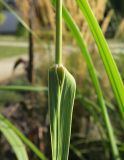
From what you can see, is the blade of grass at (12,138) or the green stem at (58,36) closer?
the green stem at (58,36)

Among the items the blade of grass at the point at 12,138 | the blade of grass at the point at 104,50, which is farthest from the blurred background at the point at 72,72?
the blade of grass at the point at 104,50

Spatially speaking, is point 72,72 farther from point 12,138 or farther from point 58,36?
point 58,36

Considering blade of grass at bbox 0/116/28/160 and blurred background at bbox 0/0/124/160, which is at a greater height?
blade of grass at bbox 0/116/28/160

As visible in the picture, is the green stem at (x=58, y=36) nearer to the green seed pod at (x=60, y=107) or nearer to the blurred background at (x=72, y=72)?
the green seed pod at (x=60, y=107)

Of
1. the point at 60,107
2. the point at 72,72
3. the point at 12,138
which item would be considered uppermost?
the point at 60,107

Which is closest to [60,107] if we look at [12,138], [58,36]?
[58,36]

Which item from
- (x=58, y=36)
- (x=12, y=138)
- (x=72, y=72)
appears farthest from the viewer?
(x=72, y=72)

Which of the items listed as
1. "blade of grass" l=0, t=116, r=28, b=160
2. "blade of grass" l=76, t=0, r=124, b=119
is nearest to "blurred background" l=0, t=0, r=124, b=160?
"blade of grass" l=0, t=116, r=28, b=160

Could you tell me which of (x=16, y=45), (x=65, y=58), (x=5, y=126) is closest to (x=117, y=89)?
(x=5, y=126)

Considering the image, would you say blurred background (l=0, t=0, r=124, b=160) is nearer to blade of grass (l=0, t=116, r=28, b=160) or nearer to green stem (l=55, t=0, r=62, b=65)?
blade of grass (l=0, t=116, r=28, b=160)
